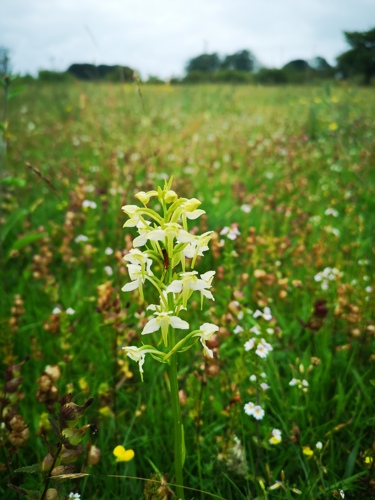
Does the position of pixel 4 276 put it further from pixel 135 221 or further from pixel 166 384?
pixel 135 221

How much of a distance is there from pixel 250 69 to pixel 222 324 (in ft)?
43.4

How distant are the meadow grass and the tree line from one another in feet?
3.41

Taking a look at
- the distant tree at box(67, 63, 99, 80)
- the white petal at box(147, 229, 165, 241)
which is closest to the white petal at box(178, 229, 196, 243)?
the white petal at box(147, 229, 165, 241)

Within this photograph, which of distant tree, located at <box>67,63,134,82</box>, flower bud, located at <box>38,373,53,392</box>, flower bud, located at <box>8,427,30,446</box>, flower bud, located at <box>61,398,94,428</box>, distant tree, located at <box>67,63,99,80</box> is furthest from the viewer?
→ distant tree, located at <box>67,63,99,80</box>

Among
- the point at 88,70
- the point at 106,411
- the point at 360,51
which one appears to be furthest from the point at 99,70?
the point at 360,51

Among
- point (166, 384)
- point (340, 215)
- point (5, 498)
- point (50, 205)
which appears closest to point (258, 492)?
point (166, 384)

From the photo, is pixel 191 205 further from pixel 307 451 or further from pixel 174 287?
pixel 307 451

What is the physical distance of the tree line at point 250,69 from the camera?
5.54m

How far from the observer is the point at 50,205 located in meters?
4.25

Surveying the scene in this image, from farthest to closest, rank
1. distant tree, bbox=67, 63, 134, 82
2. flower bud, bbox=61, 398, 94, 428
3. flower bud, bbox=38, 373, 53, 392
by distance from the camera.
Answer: distant tree, bbox=67, 63, 134, 82
flower bud, bbox=38, 373, 53, 392
flower bud, bbox=61, 398, 94, 428

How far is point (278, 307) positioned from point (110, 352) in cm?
116

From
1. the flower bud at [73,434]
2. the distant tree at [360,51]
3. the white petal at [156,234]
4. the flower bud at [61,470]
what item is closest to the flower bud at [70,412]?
the flower bud at [73,434]

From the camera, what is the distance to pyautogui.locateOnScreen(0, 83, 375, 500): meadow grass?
5.15ft

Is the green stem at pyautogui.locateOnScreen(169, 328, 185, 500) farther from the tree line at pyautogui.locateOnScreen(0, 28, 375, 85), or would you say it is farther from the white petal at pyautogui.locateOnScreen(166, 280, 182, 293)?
the tree line at pyautogui.locateOnScreen(0, 28, 375, 85)
